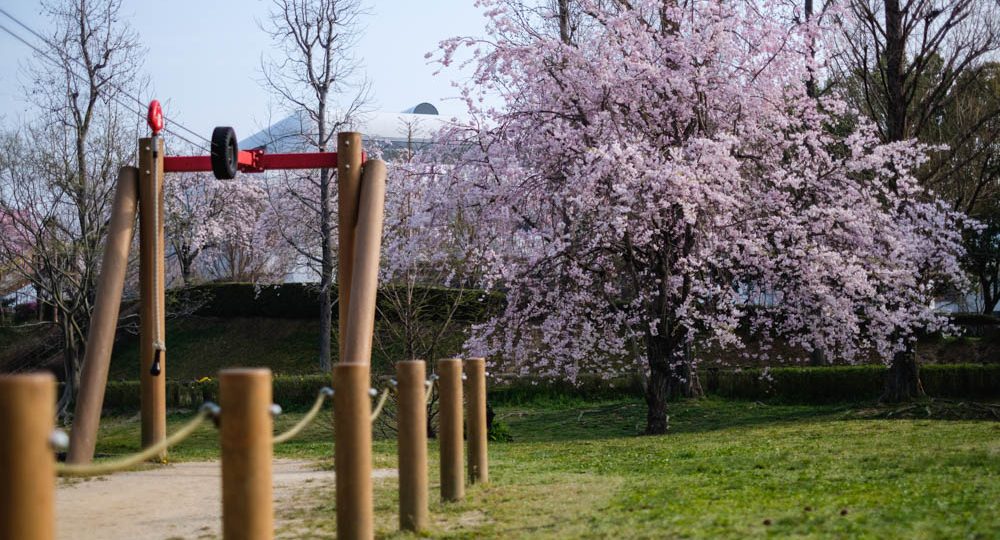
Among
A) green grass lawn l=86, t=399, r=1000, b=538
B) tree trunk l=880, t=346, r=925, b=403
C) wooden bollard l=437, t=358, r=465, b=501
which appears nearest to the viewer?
green grass lawn l=86, t=399, r=1000, b=538

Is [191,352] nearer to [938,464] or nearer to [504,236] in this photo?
[504,236]

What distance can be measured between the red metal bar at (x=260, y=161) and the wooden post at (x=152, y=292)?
0.93 feet

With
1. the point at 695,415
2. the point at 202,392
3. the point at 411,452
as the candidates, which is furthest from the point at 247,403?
the point at 202,392

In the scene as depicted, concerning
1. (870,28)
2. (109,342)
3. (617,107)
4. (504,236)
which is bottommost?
(109,342)

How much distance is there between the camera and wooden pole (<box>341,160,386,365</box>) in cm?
774

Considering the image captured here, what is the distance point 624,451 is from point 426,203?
203 inches

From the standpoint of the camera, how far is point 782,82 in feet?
47.6

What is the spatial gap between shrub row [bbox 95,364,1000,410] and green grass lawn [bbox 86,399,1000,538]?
4662mm

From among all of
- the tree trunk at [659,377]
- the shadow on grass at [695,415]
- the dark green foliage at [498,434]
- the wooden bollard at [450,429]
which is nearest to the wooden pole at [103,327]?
the wooden bollard at [450,429]

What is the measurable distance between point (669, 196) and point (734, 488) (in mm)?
6273


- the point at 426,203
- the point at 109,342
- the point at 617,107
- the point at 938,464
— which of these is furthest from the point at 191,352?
the point at 938,464

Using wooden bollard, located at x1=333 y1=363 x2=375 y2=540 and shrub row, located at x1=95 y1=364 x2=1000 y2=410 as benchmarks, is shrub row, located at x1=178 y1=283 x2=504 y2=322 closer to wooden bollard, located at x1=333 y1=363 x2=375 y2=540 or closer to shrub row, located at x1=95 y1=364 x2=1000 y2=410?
shrub row, located at x1=95 y1=364 x2=1000 y2=410

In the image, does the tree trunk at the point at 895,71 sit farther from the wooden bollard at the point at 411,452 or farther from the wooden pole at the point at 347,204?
the wooden bollard at the point at 411,452

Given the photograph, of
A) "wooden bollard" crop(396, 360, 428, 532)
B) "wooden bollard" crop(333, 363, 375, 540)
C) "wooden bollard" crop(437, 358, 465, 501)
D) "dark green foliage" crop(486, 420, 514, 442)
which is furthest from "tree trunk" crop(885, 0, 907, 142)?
"wooden bollard" crop(333, 363, 375, 540)
